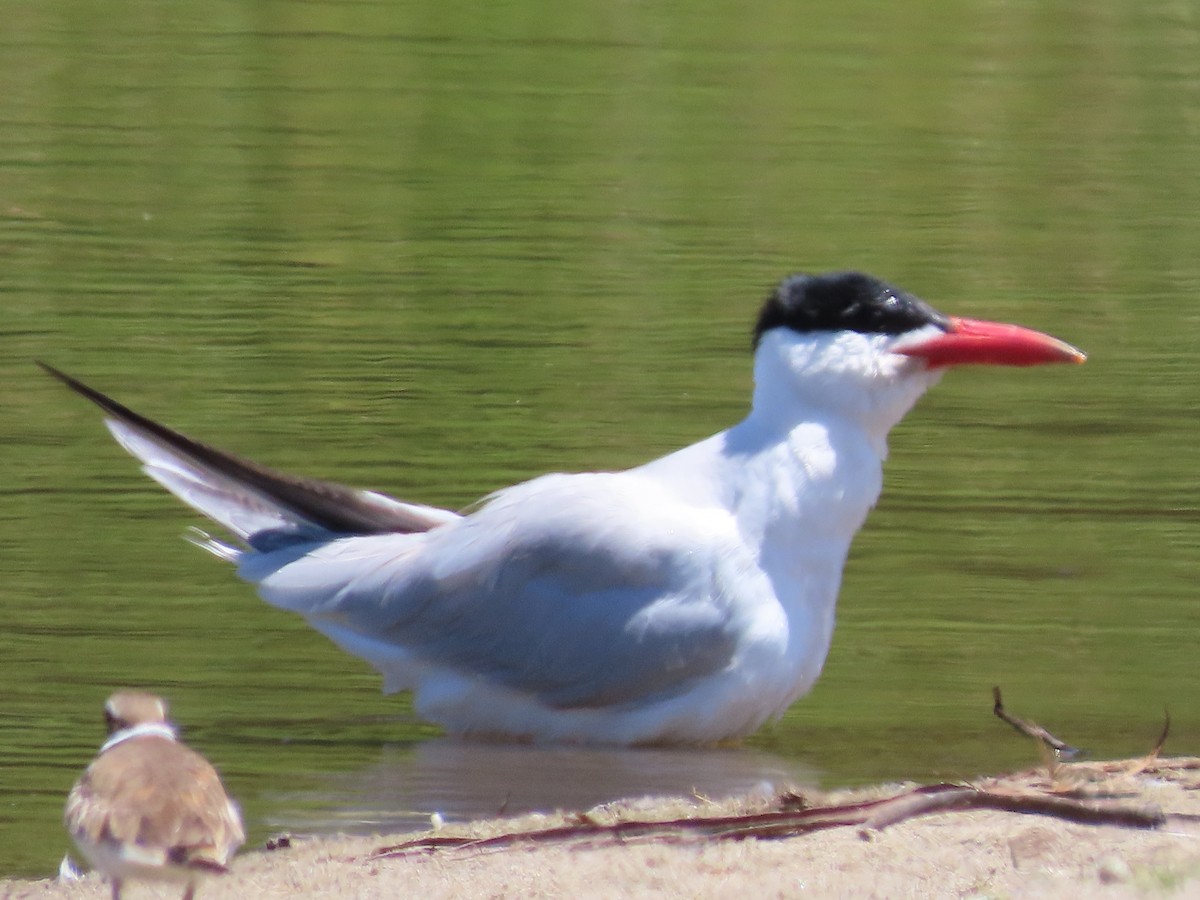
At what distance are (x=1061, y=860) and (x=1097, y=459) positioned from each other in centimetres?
386

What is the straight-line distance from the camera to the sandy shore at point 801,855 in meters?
3.73

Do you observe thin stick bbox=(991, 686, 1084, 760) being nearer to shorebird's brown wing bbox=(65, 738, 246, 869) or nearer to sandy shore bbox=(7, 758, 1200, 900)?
sandy shore bbox=(7, 758, 1200, 900)

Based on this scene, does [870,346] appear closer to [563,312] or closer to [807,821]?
[807,821]

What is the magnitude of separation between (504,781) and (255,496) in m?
1.05

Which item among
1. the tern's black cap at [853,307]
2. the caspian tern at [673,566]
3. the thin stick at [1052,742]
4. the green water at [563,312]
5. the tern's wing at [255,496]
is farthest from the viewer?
the tern's wing at [255,496]

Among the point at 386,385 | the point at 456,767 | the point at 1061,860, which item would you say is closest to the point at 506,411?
the point at 386,385

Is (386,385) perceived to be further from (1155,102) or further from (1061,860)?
(1155,102)

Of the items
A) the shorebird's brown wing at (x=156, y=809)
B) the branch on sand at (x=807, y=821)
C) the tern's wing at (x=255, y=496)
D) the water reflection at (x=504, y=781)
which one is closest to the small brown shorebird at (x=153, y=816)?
the shorebird's brown wing at (x=156, y=809)

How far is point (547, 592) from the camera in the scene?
18.2 ft

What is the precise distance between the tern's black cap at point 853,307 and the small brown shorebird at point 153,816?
2131 millimetres

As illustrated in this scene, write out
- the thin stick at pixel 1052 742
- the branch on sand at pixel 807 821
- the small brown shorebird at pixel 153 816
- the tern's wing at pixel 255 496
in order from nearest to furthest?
the small brown shorebird at pixel 153 816 → the branch on sand at pixel 807 821 → the thin stick at pixel 1052 742 → the tern's wing at pixel 255 496

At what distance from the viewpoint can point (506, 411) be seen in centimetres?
766

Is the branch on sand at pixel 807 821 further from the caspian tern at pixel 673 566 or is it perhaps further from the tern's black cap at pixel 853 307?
the tern's black cap at pixel 853 307

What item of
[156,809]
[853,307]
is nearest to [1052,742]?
[853,307]
